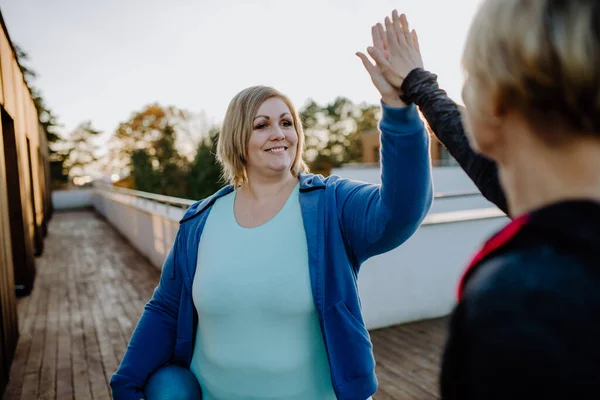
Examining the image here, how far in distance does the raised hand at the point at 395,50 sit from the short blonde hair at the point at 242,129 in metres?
0.69

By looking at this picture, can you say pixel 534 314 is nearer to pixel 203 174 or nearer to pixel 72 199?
pixel 203 174

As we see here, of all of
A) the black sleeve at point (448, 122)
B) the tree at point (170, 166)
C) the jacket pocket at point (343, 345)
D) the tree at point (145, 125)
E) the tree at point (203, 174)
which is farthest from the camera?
the tree at point (145, 125)

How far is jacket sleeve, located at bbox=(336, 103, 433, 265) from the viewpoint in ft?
3.24

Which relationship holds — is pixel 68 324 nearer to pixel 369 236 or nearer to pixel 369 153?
pixel 369 236

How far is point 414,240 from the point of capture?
435 centimetres

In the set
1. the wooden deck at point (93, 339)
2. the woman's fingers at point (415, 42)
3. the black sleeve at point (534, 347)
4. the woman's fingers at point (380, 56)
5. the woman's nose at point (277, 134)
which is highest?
the woman's fingers at point (415, 42)

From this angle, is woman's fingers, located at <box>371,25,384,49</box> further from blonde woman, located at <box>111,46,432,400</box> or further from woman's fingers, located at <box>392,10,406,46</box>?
blonde woman, located at <box>111,46,432,400</box>

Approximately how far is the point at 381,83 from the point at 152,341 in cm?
108

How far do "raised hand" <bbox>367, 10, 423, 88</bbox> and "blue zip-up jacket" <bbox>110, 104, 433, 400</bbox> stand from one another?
0.26ft

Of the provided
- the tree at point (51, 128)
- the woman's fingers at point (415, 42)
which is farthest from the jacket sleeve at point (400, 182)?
the tree at point (51, 128)

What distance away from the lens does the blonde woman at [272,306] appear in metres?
1.25

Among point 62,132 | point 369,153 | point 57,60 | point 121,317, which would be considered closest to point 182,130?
point 57,60

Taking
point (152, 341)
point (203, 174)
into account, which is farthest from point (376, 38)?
point (203, 174)

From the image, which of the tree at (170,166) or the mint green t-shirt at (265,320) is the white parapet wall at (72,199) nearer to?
the tree at (170,166)
